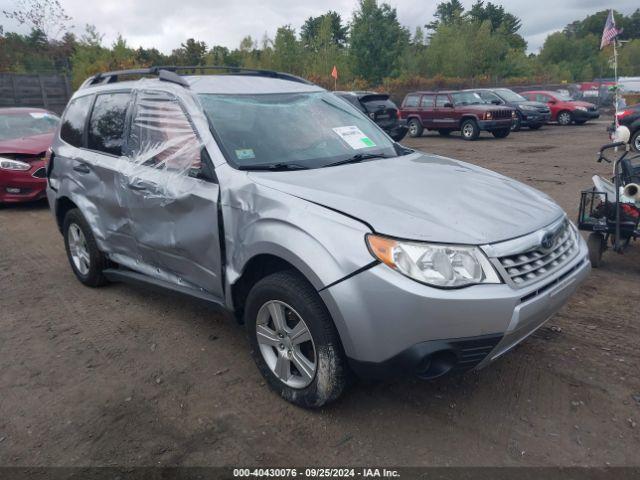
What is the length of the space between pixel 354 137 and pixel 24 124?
7.81 m

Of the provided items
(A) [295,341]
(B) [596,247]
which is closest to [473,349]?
(A) [295,341]

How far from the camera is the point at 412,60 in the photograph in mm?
39281

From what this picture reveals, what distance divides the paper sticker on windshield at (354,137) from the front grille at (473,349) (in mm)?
1748

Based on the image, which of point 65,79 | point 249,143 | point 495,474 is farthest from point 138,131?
point 65,79

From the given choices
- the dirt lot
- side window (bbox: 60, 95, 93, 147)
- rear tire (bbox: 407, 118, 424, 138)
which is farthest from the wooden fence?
the dirt lot

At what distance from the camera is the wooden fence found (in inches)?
770

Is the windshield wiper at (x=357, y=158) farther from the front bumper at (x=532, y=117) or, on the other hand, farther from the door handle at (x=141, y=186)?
the front bumper at (x=532, y=117)

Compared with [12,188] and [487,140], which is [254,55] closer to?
[487,140]

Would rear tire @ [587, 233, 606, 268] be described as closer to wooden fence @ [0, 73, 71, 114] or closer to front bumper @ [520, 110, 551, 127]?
front bumper @ [520, 110, 551, 127]

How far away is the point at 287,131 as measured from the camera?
3.58 meters

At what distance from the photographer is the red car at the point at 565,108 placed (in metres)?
21.4

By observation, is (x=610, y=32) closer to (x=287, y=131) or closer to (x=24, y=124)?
(x=287, y=131)

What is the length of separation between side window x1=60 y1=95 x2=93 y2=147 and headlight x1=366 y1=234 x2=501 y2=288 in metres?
3.33

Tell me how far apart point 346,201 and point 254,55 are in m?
38.0
